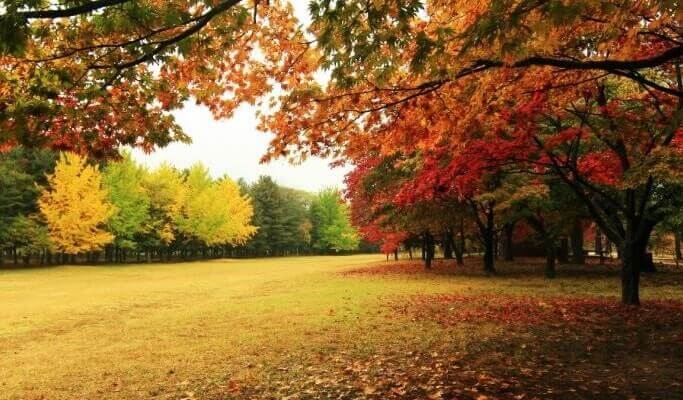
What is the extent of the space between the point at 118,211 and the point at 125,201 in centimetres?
165

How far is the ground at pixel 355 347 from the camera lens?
21.6 feet

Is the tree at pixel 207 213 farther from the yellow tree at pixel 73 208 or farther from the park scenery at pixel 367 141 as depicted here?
the park scenery at pixel 367 141

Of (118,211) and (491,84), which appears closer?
(491,84)

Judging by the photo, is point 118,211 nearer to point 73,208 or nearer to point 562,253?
point 73,208

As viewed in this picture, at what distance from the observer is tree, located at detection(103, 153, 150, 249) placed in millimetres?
48500

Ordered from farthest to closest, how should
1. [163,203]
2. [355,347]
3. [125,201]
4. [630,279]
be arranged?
[163,203] → [125,201] → [630,279] → [355,347]

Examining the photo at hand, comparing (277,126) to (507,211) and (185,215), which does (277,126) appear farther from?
(185,215)

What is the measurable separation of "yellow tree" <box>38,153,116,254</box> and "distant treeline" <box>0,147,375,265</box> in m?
0.08

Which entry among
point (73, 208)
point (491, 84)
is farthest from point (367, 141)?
point (73, 208)

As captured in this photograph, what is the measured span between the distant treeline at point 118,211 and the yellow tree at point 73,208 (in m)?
0.08

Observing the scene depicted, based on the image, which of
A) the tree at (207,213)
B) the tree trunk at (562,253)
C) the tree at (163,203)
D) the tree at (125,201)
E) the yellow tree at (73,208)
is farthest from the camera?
the tree at (207,213)

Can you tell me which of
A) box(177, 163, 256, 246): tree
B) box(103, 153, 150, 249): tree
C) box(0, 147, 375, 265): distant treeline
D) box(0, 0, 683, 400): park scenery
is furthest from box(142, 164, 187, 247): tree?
box(0, 0, 683, 400): park scenery

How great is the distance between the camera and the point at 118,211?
4806 centimetres

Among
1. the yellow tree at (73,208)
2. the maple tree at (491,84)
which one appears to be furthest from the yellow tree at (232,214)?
the maple tree at (491,84)
